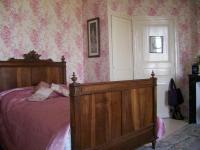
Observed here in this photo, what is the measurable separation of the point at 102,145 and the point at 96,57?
2382 mm

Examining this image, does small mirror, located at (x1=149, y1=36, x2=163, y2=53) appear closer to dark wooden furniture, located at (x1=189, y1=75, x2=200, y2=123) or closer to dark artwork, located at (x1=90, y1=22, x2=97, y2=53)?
dark wooden furniture, located at (x1=189, y1=75, x2=200, y2=123)

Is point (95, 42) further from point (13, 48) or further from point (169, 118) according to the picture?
point (169, 118)

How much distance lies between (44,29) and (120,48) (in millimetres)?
1439

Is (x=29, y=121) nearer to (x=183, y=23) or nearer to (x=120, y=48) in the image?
(x=120, y=48)

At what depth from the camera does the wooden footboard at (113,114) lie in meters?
1.97

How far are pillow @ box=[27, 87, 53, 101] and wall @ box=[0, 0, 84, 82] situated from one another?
2.67 ft

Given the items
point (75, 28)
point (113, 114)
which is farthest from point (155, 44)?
point (113, 114)

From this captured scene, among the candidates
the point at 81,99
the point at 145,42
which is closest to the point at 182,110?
the point at 145,42

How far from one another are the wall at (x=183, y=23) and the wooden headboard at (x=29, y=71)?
6.65 ft

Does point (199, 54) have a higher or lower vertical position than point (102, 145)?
higher

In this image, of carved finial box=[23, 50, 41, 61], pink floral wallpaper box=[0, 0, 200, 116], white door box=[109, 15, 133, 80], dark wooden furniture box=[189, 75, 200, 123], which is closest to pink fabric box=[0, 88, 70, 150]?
carved finial box=[23, 50, 41, 61]

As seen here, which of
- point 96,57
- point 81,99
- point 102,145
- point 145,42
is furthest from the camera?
point 145,42

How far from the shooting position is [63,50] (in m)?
4.21

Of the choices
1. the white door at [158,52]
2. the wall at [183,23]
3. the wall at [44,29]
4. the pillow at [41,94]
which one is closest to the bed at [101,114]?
the pillow at [41,94]
